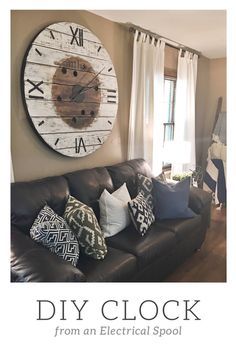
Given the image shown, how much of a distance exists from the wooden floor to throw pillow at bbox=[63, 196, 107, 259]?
0.60 metres

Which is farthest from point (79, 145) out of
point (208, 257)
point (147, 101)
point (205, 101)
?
point (205, 101)

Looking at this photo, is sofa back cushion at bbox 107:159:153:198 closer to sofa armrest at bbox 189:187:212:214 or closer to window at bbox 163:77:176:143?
sofa armrest at bbox 189:187:212:214

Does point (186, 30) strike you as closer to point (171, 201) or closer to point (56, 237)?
point (171, 201)

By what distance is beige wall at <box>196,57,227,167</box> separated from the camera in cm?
352

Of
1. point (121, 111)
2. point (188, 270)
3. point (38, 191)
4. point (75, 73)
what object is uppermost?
point (75, 73)

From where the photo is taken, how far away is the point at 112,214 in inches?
77.4

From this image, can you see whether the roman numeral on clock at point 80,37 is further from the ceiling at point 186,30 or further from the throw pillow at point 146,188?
the throw pillow at point 146,188

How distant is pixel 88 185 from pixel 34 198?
0.47 m

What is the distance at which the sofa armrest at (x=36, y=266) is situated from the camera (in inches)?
45.3
